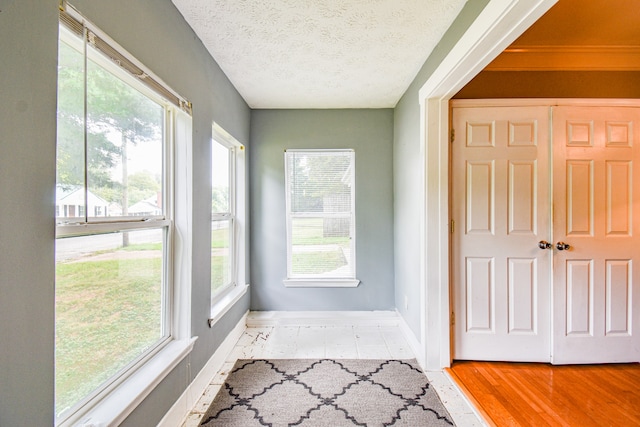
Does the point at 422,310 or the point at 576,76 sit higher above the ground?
the point at 576,76

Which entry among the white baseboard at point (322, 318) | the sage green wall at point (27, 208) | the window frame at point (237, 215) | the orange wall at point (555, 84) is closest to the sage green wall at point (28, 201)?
the sage green wall at point (27, 208)

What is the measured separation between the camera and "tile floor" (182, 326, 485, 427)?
186 centimetres

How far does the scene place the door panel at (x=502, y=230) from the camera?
2086 mm

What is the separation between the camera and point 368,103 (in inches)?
116

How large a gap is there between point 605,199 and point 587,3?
4.42 ft

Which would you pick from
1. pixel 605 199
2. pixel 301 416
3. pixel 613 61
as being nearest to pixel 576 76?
pixel 613 61

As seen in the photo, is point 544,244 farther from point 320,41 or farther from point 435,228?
point 320,41

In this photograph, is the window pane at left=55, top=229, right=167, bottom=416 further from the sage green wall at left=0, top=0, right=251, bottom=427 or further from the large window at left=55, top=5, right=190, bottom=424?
the sage green wall at left=0, top=0, right=251, bottom=427

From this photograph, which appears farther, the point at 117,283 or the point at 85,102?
the point at 117,283

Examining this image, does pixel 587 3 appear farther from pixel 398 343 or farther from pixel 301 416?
pixel 301 416

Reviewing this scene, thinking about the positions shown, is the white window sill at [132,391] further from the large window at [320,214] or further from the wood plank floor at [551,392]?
the wood plank floor at [551,392]

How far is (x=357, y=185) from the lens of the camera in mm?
3088

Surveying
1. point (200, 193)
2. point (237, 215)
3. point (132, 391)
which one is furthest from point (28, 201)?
point (237, 215)

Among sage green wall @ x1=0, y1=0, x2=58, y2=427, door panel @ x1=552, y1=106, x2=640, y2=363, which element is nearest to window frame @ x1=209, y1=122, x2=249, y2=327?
sage green wall @ x1=0, y1=0, x2=58, y2=427
